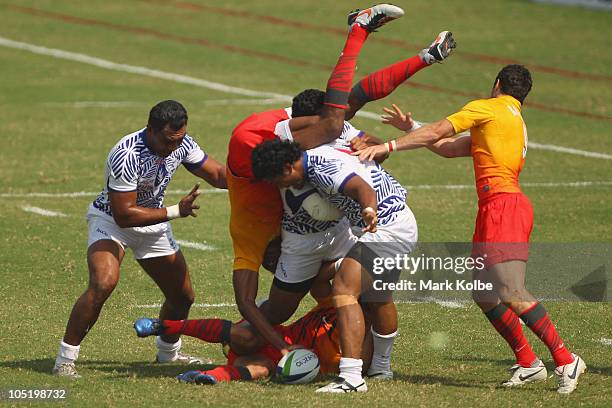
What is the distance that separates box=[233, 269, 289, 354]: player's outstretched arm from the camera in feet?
31.7

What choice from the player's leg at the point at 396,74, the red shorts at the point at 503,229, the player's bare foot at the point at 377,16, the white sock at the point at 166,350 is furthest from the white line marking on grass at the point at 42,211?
the red shorts at the point at 503,229

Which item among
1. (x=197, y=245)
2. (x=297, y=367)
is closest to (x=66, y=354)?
(x=297, y=367)

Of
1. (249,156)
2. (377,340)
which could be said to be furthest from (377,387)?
(249,156)

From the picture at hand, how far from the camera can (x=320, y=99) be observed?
10250 millimetres

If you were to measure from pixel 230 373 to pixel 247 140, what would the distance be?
201 cm

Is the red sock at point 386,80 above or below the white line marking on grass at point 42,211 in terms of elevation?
above

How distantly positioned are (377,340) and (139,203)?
244cm

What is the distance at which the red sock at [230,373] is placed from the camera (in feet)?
31.5

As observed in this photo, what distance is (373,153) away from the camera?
962cm

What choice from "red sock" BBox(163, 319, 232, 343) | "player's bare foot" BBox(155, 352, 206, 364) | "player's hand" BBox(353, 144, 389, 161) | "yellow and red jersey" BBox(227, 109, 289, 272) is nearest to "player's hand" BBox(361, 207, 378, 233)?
"player's hand" BBox(353, 144, 389, 161)

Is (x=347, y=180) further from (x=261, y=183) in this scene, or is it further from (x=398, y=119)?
(x=398, y=119)

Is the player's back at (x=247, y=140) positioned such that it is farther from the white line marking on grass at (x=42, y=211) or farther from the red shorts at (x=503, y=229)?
the white line marking on grass at (x=42, y=211)

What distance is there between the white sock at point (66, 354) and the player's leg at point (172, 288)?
878mm

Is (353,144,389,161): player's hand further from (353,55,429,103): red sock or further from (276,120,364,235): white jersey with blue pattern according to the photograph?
(353,55,429,103): red sock
